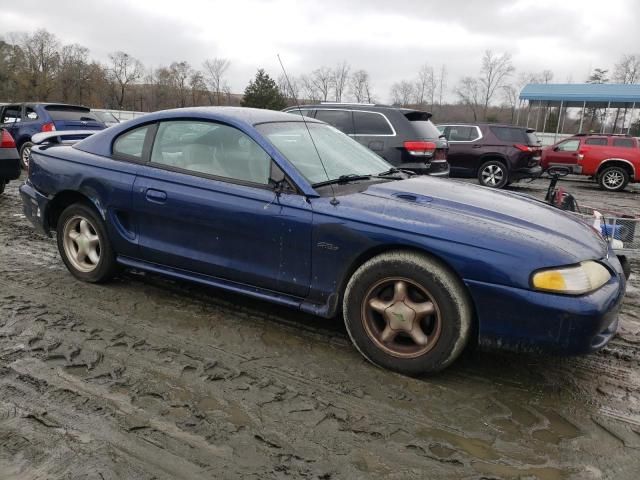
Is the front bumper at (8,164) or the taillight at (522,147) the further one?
the taillight at (522,147)

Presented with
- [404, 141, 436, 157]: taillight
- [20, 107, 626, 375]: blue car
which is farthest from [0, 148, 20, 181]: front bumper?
[404, 141, 436, 157]: taillight

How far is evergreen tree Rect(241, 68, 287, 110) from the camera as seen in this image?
4503 cm

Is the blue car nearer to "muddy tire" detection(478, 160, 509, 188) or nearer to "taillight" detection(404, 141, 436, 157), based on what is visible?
"taillight" detection(404, 141, 436, 157)

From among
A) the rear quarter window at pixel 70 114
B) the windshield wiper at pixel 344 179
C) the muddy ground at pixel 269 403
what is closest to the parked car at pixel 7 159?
the rear quarter window at pixel 70 114

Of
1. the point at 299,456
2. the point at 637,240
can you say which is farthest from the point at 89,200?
the point at 637,240

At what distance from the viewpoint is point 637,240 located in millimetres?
4547

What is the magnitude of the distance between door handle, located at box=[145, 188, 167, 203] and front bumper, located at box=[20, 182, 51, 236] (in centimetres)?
125

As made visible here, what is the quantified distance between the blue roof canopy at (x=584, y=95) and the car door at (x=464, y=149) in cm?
2215

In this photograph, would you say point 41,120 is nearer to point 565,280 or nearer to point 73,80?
point 565,280

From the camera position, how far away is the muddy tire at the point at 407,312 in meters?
2.72

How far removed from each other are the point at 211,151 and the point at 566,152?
14933 mm

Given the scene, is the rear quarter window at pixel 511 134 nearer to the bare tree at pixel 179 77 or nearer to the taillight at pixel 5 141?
the taillight at pixel 5 141

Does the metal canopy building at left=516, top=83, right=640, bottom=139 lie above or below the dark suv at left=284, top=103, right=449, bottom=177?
above

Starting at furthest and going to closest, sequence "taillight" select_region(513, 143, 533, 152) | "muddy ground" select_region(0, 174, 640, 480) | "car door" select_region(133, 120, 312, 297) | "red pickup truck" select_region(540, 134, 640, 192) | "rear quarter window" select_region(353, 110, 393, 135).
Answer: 1. "red pickup truck" select_region(540, 134, 640, 192)
2. "taillight" select_region(513, 143, 533, 152)
3. "rear quarter window" select_region(353, 110, 393, 135)
4. "car door" select_region(133, 120, 312, 297)
5. "muddy ground" select_region(0, 174, 640, 480)
